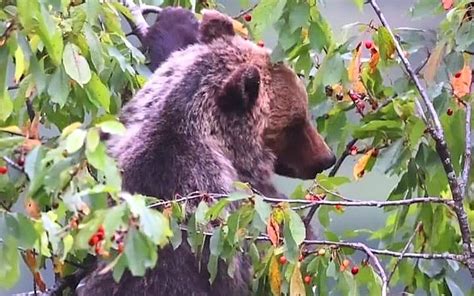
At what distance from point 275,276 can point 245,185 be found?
30 centimetres

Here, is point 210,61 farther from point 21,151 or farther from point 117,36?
point 21,151

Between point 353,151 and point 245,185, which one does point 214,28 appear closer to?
point 353,151

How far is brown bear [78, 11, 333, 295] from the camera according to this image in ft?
11.1

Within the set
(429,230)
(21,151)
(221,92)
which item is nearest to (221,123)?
(221,92)

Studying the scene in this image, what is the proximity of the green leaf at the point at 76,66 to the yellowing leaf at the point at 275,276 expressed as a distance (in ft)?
2.13

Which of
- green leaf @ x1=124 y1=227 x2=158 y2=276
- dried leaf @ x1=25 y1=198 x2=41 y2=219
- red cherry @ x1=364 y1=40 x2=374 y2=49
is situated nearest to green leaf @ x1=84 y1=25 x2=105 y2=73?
dried leaf @ x1=25 y1=198 x2=41 y2=219

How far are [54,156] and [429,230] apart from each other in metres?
1.56

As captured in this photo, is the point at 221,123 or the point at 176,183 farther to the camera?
the point at 221,123

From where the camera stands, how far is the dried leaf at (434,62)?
3.10 meters

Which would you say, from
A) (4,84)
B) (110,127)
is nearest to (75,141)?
(110,127)

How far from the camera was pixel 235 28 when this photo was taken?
4.23 meters

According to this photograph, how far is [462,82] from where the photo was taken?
125 inches

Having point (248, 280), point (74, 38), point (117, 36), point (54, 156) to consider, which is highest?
point (54, 156)

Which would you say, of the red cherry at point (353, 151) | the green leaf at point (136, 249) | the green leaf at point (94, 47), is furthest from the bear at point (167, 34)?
the green leaf at point (136, 249)
